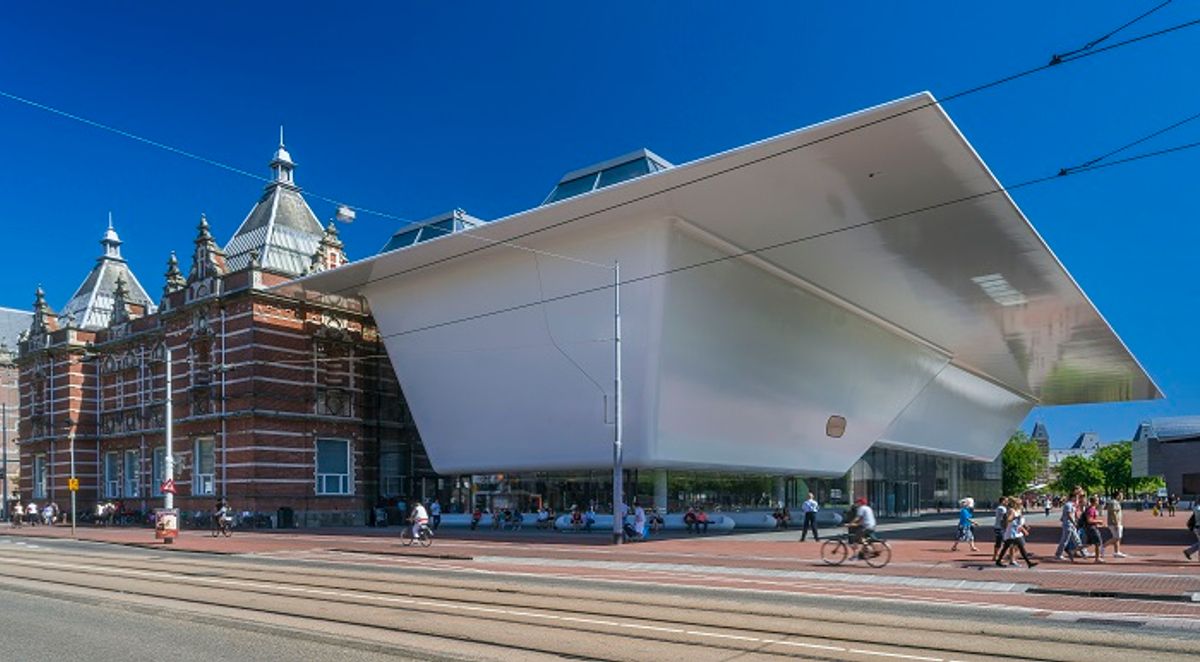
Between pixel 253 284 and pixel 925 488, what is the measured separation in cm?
4885

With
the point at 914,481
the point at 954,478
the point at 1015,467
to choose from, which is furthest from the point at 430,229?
the point at 1015,467

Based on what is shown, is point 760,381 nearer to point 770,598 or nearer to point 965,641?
point 770,598

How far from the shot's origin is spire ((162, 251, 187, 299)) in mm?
49375

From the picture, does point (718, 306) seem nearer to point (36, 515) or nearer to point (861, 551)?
point (861, 551)

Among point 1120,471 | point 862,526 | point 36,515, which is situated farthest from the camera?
point 1120,471

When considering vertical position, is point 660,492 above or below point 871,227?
below

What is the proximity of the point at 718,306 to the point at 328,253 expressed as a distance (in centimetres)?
2379

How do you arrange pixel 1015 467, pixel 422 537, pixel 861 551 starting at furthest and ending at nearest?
1. pixel 1015 467
2. pixel 422 537
3. pixel 861 551

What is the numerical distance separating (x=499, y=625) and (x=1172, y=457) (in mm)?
71263

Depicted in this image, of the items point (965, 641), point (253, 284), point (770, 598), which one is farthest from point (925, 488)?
point (965, 641)

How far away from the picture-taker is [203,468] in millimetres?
46094

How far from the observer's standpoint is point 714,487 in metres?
39.7

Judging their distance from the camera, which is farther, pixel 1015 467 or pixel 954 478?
pixel 1015 467

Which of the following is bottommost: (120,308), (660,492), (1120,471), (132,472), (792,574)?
(1120,471)
